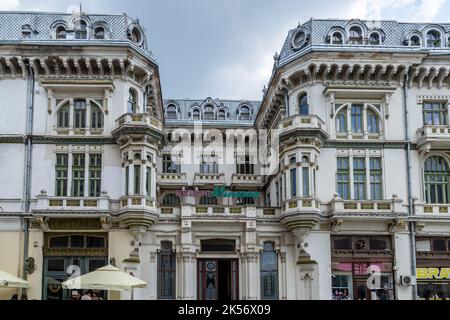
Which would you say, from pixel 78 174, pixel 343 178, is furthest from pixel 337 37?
pixel 78 174

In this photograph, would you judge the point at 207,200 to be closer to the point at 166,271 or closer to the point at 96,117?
the point at 166,271

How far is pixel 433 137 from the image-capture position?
3947cm

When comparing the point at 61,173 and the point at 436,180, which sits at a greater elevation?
the point at 61,173

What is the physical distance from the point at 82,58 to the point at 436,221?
976 inches

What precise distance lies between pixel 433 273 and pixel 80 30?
90.7 ft

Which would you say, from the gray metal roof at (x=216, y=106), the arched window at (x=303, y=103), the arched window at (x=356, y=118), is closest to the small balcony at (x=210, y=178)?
the gray metal roof at (x=216, y=106)

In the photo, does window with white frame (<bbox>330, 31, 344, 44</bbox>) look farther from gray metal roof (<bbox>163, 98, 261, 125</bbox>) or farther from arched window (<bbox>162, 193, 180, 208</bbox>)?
arched window (<bbox>162, 193, 180, 208</bbox>)

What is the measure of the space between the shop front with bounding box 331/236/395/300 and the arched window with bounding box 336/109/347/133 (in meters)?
7.30

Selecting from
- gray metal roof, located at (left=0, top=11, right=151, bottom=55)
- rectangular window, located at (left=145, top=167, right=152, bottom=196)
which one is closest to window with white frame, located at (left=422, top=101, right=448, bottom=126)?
rectangular window, located at (left=145, top=167, right=152, bottom=196)
